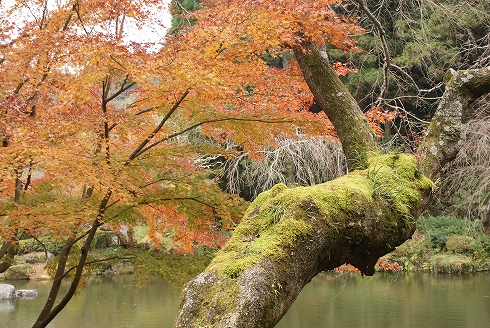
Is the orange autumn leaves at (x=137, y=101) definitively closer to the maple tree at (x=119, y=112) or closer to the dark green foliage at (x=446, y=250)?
the maple tree at (x=119, y=112)

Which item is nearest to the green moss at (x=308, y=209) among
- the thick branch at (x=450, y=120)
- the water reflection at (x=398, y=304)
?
the thick branch at (x=450, y=120)

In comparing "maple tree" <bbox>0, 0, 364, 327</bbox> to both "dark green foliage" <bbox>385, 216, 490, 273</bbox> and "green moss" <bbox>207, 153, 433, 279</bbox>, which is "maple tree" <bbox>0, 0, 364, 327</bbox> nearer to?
"green moss" <bbox>207, 153, 433, 279</bbox>

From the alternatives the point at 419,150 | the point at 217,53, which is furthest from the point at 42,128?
the point at 419,150

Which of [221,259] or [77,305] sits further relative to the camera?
[77,305]

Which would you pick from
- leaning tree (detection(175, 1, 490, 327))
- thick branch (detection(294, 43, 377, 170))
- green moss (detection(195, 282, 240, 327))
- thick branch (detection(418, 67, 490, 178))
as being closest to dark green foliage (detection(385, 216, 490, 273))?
thick branch (detection(294, 43, 377, 170))

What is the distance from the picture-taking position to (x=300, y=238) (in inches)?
82.7

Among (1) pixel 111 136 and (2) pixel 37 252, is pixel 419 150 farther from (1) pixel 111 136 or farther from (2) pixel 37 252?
(2) pixel 37 252

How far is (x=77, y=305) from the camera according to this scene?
12.1m

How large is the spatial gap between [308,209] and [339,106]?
216cm

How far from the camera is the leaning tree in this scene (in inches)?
72.2

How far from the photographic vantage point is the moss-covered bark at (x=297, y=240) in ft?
5.98

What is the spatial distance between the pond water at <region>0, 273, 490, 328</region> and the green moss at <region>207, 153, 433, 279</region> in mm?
5949

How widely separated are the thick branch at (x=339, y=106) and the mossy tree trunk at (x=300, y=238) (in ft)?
1.73

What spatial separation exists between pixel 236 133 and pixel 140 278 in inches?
75.8
